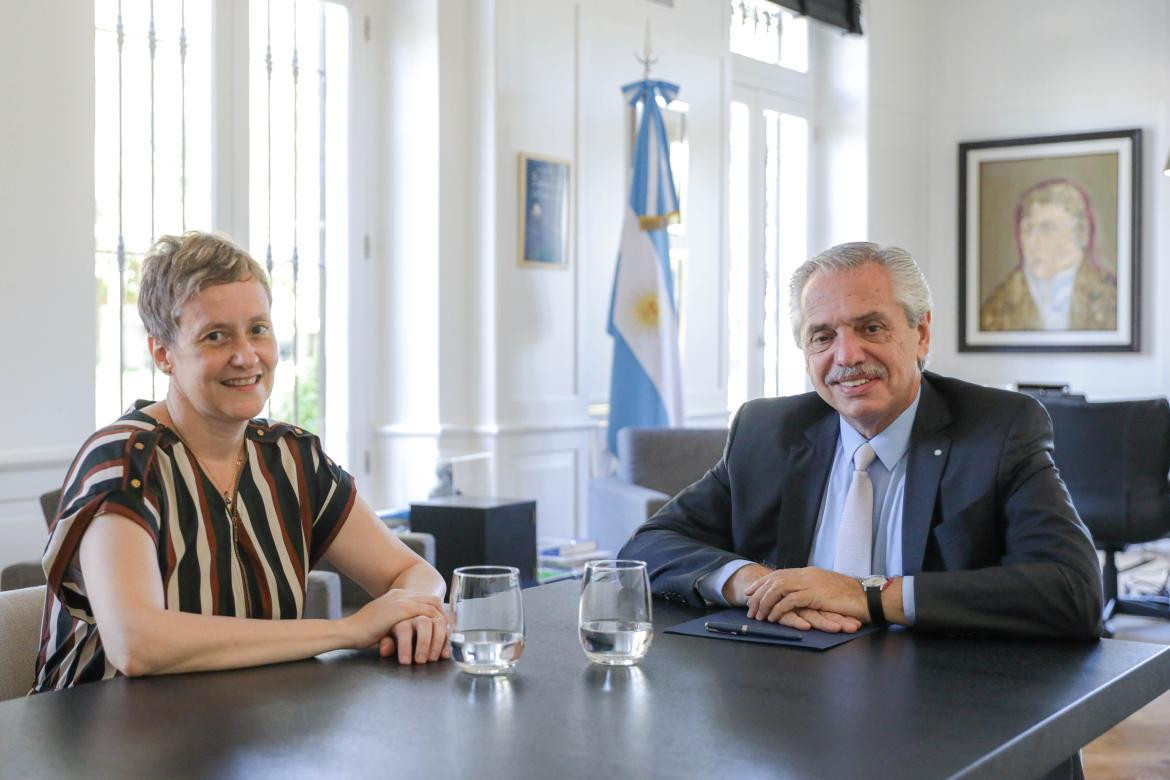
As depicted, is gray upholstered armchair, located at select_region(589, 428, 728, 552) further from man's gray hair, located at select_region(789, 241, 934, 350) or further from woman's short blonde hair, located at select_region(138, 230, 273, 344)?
woman's short blonde hair, located at select_region(138, 230, 273, 344)

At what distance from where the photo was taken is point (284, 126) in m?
4.84

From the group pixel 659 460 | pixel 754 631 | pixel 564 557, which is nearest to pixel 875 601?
pixel 754 631

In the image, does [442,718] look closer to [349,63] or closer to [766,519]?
[766,519]

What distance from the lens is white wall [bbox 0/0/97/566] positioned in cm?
A: 373

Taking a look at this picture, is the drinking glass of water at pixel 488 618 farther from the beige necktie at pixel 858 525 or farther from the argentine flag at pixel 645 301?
the argentine flag at pixel 645 301

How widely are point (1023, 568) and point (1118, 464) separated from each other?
3575mm

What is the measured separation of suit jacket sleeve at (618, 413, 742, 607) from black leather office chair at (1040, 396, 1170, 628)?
3.19 meters

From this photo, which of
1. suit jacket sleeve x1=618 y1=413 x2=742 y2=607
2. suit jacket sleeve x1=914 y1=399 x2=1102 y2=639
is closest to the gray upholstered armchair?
suit jacket sleeve x1=618 y1=413 x2=742 y2=607

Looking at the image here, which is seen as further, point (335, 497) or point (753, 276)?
point (753, 276)

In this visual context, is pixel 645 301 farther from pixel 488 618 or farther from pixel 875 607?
pixel 488 618

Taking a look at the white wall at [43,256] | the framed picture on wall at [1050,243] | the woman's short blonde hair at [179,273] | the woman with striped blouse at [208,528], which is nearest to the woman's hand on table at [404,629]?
the woman with striped blouse at [208,528]

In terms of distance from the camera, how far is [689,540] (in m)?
2.15

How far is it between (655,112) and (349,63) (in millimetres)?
1398

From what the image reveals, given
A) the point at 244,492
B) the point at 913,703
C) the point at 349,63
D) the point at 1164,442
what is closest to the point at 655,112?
the point at 349,63
